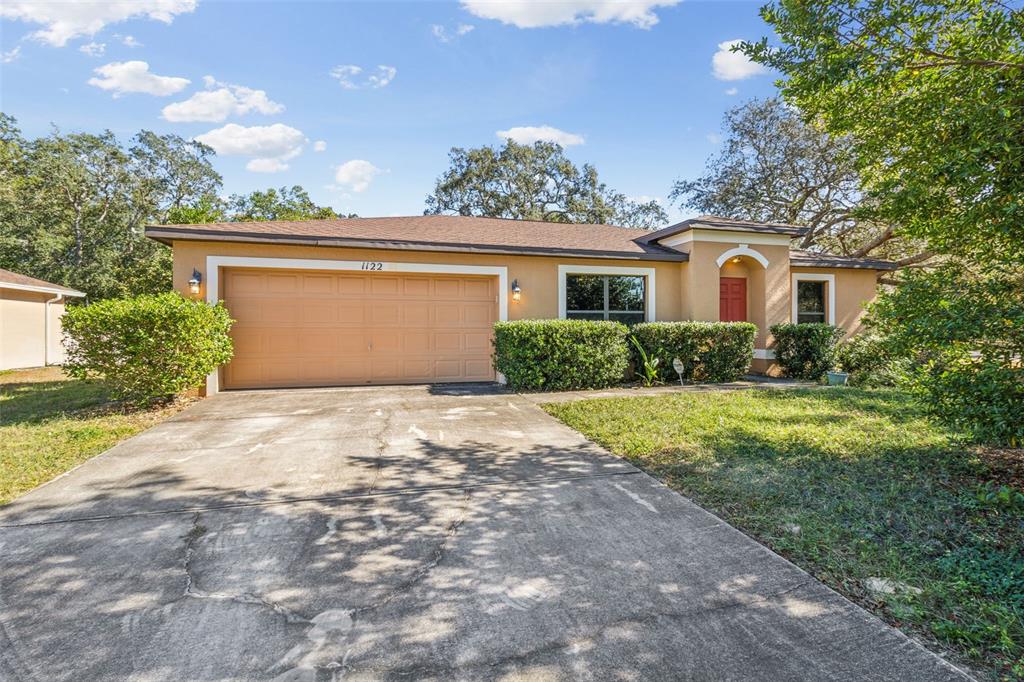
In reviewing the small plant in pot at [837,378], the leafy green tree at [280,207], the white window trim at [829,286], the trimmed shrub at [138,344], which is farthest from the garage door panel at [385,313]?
the leafy green tree at [280,207]

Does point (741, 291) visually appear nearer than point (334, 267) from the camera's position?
No

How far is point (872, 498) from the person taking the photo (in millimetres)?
3438

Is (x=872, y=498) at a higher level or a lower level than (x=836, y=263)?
lower

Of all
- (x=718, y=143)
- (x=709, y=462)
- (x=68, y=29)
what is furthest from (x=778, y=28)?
(x=718, y=143)

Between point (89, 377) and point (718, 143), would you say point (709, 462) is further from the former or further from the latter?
point (718, 143)

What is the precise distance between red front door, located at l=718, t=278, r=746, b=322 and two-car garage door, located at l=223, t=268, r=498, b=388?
5444 millimetres

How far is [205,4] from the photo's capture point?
7656 millimetres

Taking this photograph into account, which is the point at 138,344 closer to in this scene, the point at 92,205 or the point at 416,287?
the point at 416,287

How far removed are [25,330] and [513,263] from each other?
50.7 feet

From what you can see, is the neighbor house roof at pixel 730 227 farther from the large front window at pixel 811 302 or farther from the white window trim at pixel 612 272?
the large front window at pixel 811 302

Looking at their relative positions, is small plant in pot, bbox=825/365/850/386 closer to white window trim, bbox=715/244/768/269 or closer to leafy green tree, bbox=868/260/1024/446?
white window trim, bbox=715/244/768/269

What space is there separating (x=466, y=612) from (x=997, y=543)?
3053mm

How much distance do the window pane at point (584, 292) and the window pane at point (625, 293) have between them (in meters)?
0.23

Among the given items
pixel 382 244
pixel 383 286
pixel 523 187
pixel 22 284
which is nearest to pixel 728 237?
pixel 382 244
